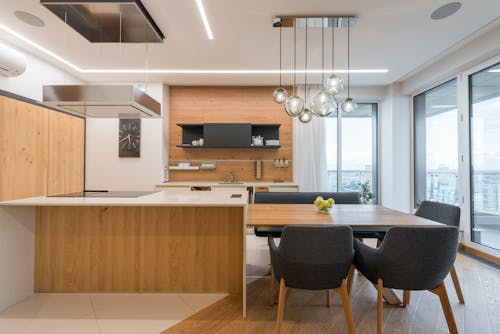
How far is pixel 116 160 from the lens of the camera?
5.16 meters

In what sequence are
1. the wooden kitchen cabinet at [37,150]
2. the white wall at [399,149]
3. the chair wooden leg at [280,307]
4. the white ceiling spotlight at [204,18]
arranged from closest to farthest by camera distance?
the chair wooden leg at [280,307], the white ceiling spotlight at [204,18], the wooden kitchen cabinet at [37,150], the white wall at [399,149]

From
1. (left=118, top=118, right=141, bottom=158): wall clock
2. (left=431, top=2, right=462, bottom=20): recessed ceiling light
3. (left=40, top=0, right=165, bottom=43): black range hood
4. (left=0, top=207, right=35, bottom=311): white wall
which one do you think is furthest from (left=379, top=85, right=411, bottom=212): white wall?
(left=0, top=207, right=35, bottom=311): white wall

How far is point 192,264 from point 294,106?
1889mm

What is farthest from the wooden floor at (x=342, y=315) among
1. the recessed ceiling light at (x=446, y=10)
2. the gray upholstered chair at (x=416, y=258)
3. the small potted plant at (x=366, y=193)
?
the recessed ceiling light at (x=446, y=10)

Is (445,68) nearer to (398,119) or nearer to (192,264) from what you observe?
(398,119)

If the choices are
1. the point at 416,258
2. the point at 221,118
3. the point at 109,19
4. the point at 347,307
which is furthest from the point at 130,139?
the point at 416,258

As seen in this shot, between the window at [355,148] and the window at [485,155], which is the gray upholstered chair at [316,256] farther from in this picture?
the window at [355,148]

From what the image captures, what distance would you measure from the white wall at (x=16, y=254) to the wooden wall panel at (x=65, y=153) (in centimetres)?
192

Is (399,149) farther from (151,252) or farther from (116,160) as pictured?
(116,160)

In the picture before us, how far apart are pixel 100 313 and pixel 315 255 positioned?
1.86m

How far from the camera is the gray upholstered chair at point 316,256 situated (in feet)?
5.68

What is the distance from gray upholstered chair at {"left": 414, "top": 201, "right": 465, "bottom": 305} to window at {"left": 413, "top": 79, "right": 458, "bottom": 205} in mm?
1809

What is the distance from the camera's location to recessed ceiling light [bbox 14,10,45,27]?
112 inches

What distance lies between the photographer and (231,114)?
18.0ft
